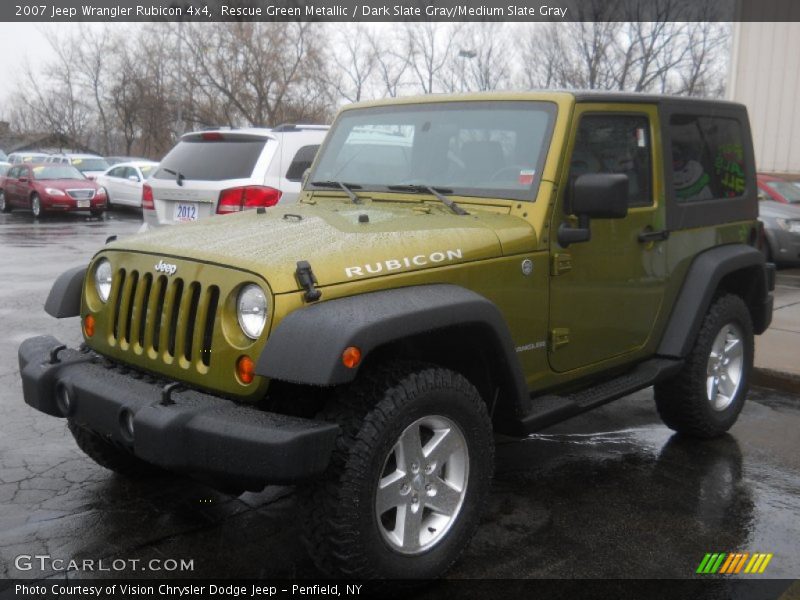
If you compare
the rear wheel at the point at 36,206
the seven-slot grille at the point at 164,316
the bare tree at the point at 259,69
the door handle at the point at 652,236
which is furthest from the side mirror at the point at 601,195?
the bare tree at the point at 259,69

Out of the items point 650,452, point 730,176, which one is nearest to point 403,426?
point 650,452

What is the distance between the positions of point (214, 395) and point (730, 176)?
12.1 feet

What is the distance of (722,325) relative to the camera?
5047 millimetres

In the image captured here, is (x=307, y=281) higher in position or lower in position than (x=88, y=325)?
higher

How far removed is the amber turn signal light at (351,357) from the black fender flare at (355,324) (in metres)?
0.01

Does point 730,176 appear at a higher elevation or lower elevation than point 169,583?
higher

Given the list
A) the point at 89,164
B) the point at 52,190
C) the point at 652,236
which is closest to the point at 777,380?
the point at 652,236

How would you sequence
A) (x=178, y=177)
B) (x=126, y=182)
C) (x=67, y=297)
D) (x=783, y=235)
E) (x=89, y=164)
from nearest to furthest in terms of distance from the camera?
1. (x=67, y=297)
2. (x=178, y=177)
3. (x=783, y=235)
4. (x=126, y=182)
5. (x=89, y=164)

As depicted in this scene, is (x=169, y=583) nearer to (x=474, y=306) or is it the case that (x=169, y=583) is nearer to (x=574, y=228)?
(x=474, y=306)

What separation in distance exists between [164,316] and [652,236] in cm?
259

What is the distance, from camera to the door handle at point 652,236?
4.45m

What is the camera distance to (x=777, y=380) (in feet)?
21.7

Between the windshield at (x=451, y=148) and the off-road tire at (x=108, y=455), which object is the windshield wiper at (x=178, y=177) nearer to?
the windshield at (x=451, y=148)

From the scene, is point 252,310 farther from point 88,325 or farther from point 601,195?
point 601,195
